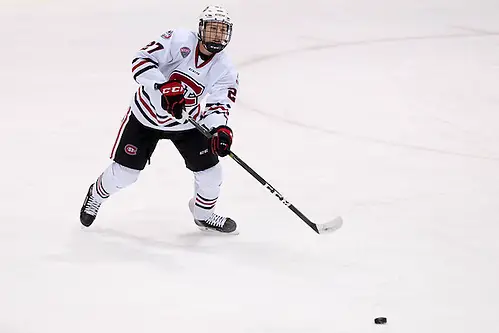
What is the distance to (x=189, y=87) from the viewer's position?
2.86m

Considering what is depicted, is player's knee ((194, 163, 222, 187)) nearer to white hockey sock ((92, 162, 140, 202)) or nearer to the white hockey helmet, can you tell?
white hockey sock ((92, 162, 140, 202))

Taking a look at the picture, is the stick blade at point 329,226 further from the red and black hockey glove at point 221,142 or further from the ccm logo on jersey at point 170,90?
the ccm logo on jersey at point 170,90

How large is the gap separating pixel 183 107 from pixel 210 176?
30 cm

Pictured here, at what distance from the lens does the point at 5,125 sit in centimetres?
404

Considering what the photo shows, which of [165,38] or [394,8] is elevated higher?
[165,38]

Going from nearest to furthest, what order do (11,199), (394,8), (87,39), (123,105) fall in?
(11,199), (123,105), (87,39), (394,8)

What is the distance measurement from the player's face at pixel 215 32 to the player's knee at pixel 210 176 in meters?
0.46

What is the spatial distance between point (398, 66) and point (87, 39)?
2.02 m

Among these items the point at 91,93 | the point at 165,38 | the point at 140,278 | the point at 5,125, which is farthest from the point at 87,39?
the point at 140,278

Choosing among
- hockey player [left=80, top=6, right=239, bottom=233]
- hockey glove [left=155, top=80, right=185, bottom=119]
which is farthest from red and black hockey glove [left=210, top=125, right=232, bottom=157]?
hockey glove [left=155, top=80, right=185, bottom=119]

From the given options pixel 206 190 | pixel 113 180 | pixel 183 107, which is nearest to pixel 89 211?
pixel 113 180

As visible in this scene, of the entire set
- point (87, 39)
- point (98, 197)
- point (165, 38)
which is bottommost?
point (87, 39)

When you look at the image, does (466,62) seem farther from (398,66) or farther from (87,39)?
(87,39)

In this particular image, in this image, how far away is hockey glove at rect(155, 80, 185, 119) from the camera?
2.71 meters
